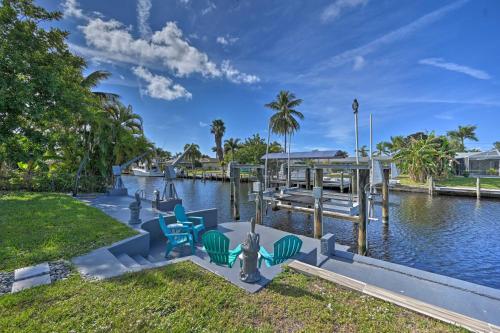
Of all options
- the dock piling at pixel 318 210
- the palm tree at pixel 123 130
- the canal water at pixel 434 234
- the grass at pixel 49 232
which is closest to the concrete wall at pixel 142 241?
the grass at pixel 49 232

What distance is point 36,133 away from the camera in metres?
8.59

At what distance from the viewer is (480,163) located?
33594 mm

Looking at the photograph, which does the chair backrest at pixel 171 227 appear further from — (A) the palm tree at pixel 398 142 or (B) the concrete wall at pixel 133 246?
(A) the palm tree at pixel 398 142

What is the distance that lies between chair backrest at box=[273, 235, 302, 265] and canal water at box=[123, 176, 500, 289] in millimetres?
5854

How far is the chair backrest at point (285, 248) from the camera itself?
156 inches

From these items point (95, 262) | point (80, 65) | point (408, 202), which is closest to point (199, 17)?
point (80, 65)

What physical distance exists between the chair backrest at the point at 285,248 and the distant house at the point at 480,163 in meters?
38.7

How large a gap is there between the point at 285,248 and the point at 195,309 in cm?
184

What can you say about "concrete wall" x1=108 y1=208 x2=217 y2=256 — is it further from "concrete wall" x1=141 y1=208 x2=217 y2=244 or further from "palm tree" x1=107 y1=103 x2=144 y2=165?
"palm tree" x1=107 y1=103 x2=144 y2=165

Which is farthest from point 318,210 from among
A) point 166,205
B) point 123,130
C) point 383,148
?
point 383,148

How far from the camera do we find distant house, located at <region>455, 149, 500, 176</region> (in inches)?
1215

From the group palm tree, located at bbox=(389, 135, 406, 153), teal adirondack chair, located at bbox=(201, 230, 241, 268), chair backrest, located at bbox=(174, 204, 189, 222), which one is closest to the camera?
teal adirondack chair, located at bbox=(201, 230, 241, 268)

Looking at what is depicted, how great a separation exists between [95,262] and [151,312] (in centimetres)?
222

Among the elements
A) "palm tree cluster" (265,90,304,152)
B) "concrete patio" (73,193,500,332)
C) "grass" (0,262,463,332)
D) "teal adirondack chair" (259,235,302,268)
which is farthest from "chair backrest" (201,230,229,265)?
"palm tree cluster" (265,90,304,152)
